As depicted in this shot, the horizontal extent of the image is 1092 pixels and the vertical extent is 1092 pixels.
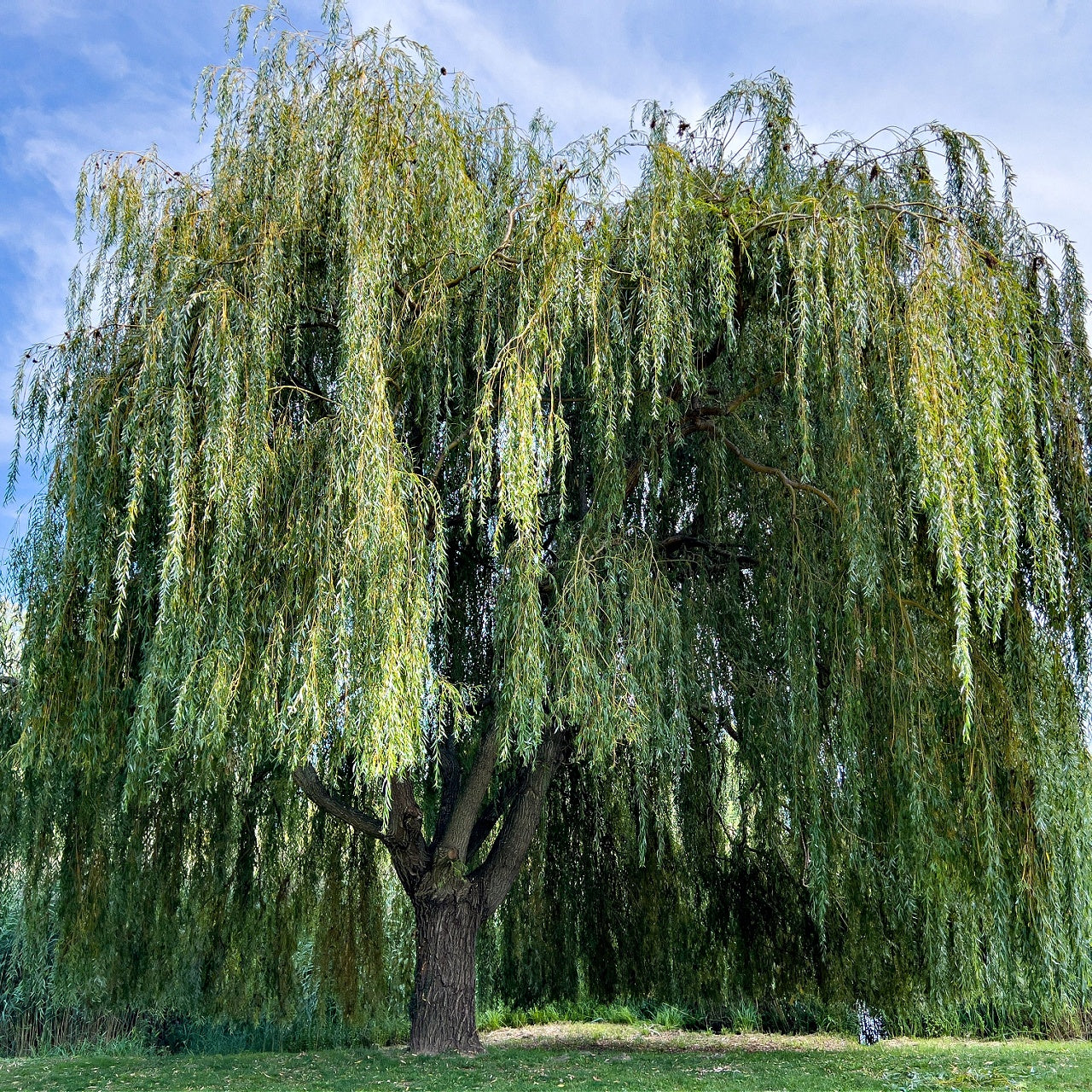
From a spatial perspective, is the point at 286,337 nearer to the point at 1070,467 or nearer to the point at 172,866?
the point at 172,866

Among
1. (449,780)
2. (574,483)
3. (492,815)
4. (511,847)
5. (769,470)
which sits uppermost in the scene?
(574,483)

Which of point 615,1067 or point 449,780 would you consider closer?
point 615,1067

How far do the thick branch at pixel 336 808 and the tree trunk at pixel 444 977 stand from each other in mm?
625

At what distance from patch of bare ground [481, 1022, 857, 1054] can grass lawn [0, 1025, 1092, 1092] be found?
2cm

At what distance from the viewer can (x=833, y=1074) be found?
5918 millimetres

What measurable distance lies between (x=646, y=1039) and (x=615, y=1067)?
2626 mm

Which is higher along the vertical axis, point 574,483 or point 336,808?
point 574,483

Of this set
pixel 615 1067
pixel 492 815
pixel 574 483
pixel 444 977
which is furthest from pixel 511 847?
pixel 574 483

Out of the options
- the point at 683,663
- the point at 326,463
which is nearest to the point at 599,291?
the point at 326,463

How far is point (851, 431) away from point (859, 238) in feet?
3.36

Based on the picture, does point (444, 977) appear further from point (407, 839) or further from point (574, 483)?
point (574, 483)

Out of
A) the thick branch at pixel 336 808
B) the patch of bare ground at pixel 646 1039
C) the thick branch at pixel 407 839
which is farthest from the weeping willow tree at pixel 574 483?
the patch of bare ground at pixel 646 1039

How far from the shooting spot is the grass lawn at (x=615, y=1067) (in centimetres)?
541

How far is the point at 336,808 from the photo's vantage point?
20.2 feet
